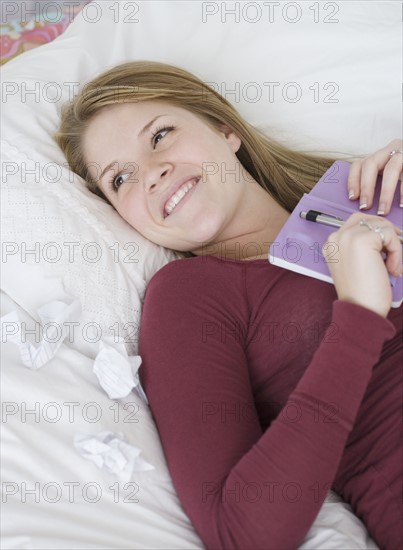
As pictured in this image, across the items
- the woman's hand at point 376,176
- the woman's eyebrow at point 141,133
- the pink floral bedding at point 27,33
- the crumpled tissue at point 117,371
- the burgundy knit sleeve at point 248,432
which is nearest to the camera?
the burgundy knit sleeve at point 248,432

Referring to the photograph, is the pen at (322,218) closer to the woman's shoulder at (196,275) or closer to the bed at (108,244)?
the woman's shoulder at (196,275)

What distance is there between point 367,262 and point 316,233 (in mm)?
157

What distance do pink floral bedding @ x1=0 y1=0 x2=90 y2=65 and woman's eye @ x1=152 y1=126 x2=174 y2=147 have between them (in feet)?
1.97

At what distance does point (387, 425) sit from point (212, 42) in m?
0.99

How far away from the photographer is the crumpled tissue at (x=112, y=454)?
38.0 inches

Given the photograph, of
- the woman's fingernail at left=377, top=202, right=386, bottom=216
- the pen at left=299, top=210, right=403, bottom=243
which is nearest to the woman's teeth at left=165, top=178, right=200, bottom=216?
the pen at left=299, top=210, right=403, bottom=243

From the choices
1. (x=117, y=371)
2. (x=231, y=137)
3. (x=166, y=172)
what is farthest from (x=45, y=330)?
(x=231, y=137)

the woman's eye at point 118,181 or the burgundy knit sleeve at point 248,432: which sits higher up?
the woman's eye at point 118,181

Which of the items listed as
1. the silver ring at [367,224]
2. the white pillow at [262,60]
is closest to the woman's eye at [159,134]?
the white pillow at [262,60]

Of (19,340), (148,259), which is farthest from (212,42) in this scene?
(19,340)

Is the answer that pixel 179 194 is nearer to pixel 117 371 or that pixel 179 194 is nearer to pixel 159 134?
pixel 159 134

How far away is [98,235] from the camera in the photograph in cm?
125

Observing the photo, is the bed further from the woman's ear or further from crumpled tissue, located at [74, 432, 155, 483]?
the woman's ear

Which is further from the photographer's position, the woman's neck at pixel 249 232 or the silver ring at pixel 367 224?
the woman's neck at pixel 249 232
